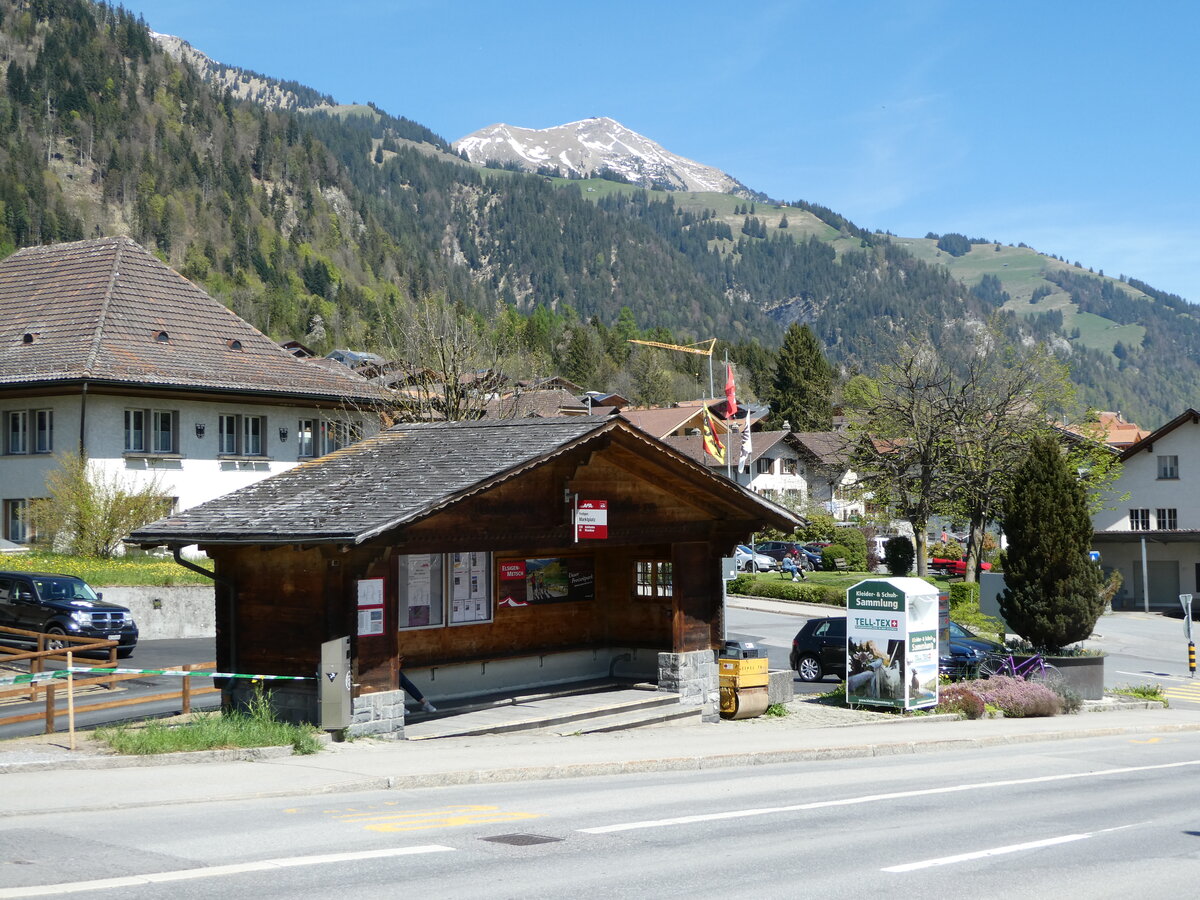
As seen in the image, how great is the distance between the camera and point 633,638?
2219 cm

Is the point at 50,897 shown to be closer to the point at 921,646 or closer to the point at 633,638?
the point at 633,638

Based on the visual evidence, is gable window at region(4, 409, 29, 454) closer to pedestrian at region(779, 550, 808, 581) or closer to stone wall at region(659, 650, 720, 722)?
stone wall at region(659, 650, 720, 722)

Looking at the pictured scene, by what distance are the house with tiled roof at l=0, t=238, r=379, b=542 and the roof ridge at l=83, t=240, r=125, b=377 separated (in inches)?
1.9

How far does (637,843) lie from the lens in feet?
35.2

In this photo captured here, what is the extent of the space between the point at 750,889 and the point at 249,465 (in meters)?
37.2

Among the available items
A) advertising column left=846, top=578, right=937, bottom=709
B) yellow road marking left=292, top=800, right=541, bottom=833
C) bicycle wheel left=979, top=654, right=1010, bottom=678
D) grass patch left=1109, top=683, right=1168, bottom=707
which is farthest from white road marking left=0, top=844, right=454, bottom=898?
grass patch left=1109, top=683, right=1168, bottom=707

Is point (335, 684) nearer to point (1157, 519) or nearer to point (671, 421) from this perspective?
point (1157, 519)

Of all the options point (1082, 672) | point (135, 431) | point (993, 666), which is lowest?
point (1082, 672)

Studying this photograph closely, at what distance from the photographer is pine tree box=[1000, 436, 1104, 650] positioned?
1077 inches

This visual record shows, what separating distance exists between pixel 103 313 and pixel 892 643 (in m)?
29.7

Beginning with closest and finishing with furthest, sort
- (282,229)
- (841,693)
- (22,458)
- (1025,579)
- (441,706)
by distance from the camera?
(441,706) < (841,693) < (1025,579) < (22,458) < (282,229)

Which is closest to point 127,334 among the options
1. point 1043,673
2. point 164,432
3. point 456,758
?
point 164,432

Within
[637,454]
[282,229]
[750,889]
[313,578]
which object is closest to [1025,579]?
[637,454]

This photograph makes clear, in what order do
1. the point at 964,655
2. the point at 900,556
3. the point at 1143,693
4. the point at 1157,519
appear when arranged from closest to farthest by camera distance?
the point at 964,655, the point at 1143,693, the point at 900,556, the point at 1157,519
